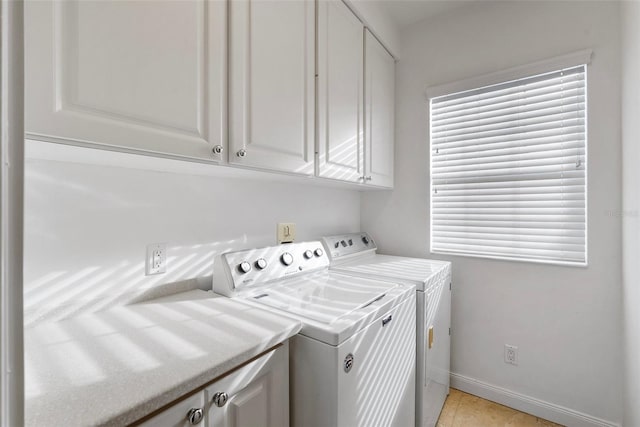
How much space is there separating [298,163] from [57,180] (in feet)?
2.80

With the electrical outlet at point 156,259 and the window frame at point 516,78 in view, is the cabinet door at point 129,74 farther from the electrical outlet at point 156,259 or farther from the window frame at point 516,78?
the window frame at point 516,78

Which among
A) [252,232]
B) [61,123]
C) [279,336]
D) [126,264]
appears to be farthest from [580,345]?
[61,123]

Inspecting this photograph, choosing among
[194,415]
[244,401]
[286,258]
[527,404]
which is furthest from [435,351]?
[194,415]

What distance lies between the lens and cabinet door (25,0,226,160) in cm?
64

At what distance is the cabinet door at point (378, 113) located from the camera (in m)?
1.89

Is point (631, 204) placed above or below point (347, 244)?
above

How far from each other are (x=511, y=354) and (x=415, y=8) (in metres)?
2.46

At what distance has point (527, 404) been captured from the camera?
6.03 ft

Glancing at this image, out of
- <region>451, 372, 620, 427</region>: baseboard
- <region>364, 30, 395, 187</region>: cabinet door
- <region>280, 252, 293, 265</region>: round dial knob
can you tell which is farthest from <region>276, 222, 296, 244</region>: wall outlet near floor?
<region>451, 372, 620, 427</region>: baseboard

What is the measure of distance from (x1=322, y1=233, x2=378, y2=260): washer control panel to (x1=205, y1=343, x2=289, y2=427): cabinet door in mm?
950

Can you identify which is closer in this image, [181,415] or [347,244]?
[181,415]

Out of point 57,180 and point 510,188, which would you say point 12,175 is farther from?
point 510,188

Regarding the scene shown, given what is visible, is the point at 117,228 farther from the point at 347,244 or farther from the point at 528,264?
the point at 528,264

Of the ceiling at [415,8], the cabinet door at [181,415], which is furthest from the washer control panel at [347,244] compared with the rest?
the ceiling at [415,8]
